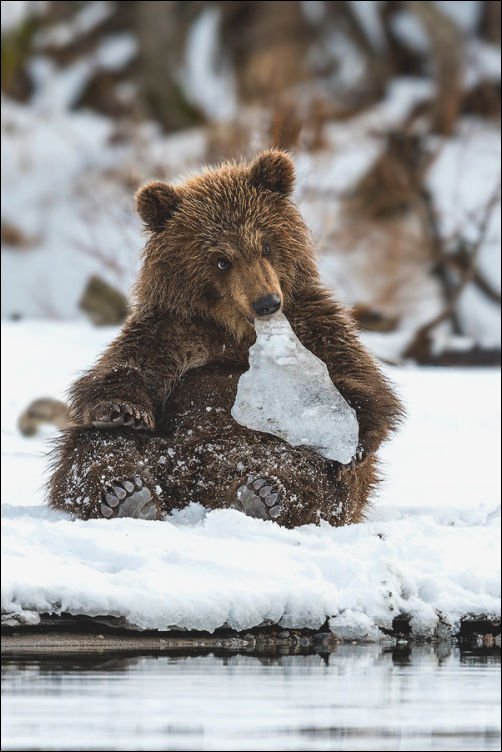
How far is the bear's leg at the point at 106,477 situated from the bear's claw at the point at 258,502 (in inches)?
13.1

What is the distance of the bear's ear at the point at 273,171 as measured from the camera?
6109 mm

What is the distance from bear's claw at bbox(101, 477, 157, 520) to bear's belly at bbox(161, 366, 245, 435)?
1.32 ft

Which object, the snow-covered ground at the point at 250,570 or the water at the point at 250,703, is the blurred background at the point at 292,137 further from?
the water at the point at 250,703

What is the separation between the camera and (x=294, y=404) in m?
5.79

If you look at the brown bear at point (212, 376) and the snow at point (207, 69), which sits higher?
the snow at point (207, 69)

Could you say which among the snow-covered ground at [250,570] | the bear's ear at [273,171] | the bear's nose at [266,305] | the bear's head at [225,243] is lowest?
the snow-covered ground at [250,570]

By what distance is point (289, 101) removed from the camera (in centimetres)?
1625

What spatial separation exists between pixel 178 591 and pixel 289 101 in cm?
1207

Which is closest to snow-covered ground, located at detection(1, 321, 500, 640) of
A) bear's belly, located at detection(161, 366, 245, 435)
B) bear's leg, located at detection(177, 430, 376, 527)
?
bear's leg, located at detection(177, 430, 376, 527)

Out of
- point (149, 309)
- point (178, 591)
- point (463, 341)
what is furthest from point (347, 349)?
point (463, 341)

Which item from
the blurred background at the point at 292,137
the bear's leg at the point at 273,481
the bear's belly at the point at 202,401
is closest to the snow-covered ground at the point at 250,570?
the bear's leg at the point at 273,481

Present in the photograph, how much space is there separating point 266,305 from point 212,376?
1.57 ft

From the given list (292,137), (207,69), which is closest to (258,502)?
(292,137)

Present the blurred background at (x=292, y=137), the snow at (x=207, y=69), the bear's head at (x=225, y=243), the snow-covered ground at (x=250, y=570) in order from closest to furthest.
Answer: the snow-covered ground at (x=250, y=570), the bear's head at (x=225, y=243), the blurred background at (x=292, y=137), the snow at (x=207, y=69)
